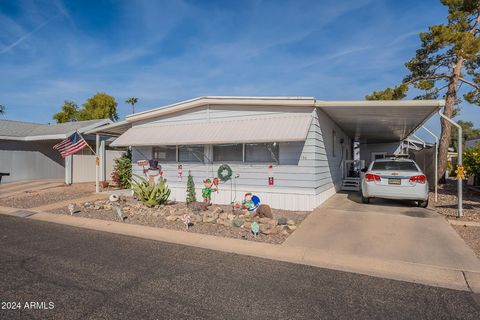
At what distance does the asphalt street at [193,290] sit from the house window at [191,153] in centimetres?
539

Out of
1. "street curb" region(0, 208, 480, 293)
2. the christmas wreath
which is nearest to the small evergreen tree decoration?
the christmas wreath

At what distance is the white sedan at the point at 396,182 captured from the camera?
27.3 feet

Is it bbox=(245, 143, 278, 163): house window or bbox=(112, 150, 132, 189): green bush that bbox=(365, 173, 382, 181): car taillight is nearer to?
bbox=(245, 143, 278, 163): house window

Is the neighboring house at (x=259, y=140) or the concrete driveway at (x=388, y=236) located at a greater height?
the neighboring house at (x=259, y=140)

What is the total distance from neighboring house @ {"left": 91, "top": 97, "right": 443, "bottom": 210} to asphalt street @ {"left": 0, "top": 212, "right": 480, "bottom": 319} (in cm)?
415

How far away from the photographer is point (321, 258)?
4891mm

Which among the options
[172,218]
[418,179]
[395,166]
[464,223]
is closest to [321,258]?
[172,218]

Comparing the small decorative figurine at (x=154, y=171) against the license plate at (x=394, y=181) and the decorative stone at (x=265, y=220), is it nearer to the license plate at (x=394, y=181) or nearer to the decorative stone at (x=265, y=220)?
the decorative stone at (x=265, y=220)

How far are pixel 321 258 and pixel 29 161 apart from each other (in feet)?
62.8

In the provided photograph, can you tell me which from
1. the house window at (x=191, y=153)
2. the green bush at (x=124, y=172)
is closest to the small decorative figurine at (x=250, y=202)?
the house window at (x=191, y=153)

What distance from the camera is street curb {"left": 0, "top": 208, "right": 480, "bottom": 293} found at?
405cm

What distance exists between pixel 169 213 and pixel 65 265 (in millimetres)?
3947

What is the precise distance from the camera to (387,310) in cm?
321

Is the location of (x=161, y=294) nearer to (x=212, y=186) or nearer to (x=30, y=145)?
(x=212, y=186)
